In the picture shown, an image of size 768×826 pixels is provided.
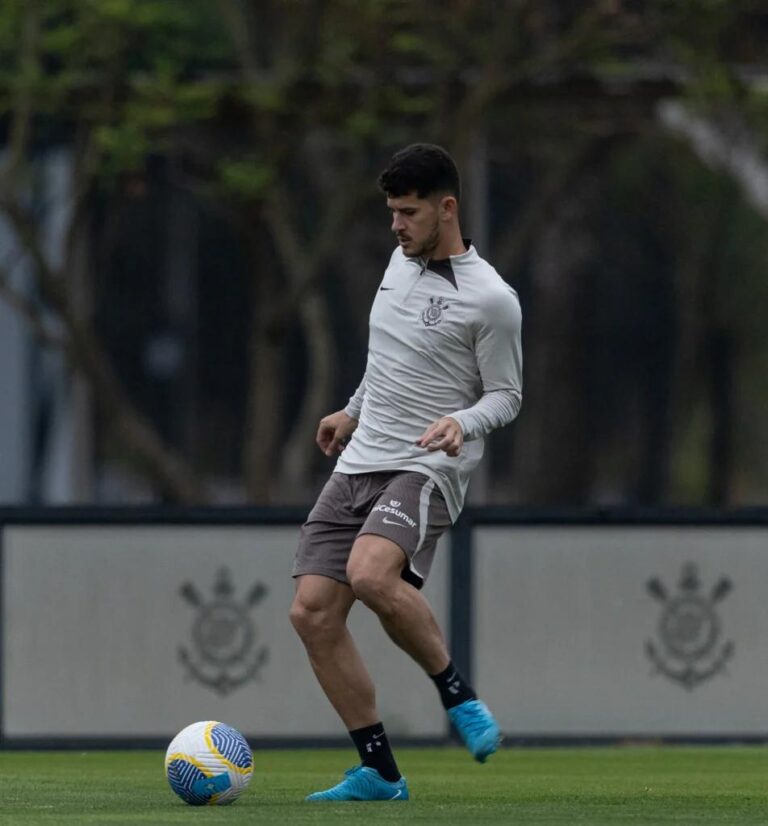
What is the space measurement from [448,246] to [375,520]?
0.97m

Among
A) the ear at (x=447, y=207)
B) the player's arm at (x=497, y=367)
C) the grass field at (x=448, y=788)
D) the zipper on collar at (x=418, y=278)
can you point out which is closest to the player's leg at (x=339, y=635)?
the grass field at (x=448, y=788)

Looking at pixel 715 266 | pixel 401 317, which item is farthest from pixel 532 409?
pixel 401 317

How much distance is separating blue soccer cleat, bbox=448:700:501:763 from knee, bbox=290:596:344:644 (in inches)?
19.0

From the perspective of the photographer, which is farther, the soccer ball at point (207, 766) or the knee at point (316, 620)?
the knee at point (316, 620)

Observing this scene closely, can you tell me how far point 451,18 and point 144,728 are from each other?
8.36 meters

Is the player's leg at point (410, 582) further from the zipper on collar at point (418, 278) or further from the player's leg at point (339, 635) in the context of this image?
the zipper on collar at point (418, 278)

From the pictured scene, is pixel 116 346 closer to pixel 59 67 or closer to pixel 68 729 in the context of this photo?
pixel 59 67

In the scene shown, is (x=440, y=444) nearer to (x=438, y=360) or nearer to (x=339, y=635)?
(x=438, y=360)

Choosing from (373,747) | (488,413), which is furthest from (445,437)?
(373,747)

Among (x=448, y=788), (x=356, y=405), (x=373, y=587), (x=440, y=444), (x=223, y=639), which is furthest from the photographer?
(x=223, y=639)

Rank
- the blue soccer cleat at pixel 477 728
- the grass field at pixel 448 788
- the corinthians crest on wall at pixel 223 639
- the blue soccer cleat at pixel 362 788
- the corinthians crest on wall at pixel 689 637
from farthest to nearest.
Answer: the corinthians crest on wall at pixel 689 637, the corinthians crest on wall at pixel 223 639, the blue soccer cleat at pixel 362 788, the blue soccer cleat at pixel 477 728, the grass field at pixel 448 788

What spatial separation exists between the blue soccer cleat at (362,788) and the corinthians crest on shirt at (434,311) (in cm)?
153

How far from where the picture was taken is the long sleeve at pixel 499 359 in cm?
740

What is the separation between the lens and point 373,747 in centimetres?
751
